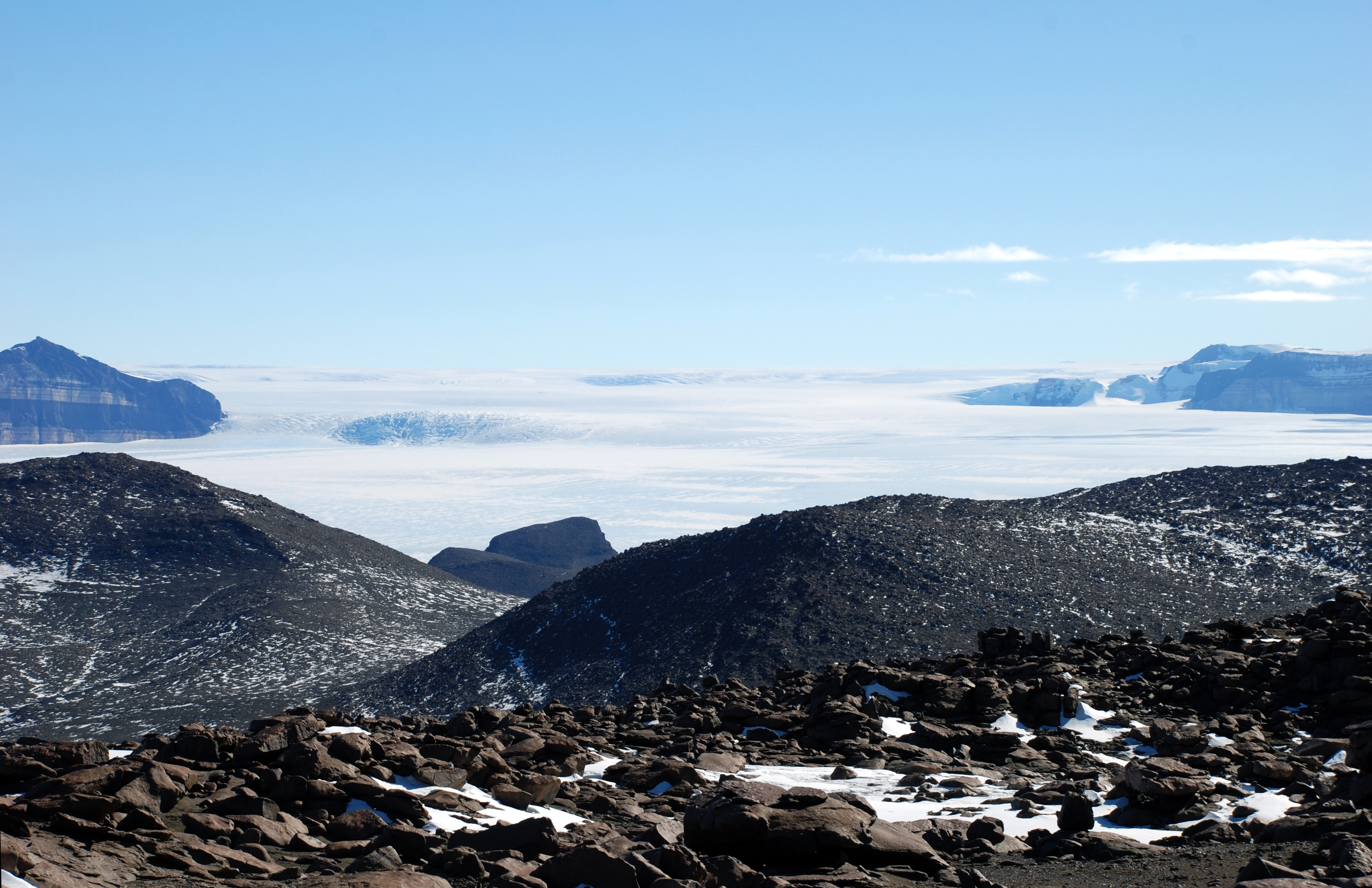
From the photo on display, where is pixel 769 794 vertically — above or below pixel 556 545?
above

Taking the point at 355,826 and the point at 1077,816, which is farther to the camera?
the point at 1077,816

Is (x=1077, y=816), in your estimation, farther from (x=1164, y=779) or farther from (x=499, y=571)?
(x=499, y=571)

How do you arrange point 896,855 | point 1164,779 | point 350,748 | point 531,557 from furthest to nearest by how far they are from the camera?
point 531,557 → point 350,748 → point 1164,779 → point 896,855

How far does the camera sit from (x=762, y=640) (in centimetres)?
3259

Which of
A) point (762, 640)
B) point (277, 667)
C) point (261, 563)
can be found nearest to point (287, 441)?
point (261, 563)

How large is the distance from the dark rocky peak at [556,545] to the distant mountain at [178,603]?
24.1 m

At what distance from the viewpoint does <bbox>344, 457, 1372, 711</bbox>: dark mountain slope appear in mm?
33062

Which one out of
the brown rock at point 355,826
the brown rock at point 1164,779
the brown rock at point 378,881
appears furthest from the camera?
the brown rock at point 1164,779

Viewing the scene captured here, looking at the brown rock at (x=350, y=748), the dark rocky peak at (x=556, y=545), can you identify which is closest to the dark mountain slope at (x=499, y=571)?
the dark rocky peak at (x=556, y=545)

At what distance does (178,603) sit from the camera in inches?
1884

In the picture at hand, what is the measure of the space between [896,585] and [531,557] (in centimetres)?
5452

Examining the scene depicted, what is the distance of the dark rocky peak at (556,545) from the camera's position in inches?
3391

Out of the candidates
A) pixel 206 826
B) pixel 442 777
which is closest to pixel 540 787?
pixel 442 777

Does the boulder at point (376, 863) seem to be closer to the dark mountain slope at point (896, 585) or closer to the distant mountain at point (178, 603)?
the dark mountain slope at point (896, 585)
